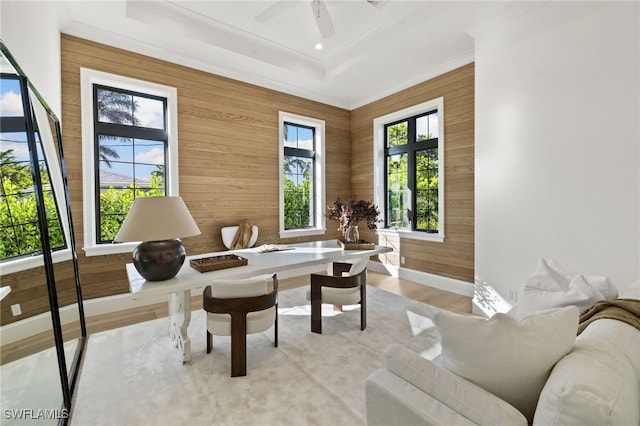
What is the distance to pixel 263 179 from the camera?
177 inches

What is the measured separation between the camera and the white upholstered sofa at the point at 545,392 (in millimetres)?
723

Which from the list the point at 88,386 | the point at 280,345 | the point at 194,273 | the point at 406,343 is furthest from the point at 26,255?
the point at 406,343

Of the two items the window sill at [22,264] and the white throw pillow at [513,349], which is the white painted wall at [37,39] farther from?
the white throw pillow at [513,349]

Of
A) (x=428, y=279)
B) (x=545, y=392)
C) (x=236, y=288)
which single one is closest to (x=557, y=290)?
(x=545, y=392)

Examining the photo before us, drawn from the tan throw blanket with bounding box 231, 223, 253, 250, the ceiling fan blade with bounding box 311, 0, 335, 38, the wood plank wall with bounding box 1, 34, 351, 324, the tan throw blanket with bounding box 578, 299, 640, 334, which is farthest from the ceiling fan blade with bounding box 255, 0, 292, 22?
the tan throw blanket with bounding box 578, 299, 640, 334

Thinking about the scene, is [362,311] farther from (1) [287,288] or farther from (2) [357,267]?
(1) [287,288]

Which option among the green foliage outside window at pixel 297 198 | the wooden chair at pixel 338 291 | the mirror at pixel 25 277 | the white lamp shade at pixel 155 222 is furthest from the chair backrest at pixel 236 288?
the green foliage outside window at pixel 297 198

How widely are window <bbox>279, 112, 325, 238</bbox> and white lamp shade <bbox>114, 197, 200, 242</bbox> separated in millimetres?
2675

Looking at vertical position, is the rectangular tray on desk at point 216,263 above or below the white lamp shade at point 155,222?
below

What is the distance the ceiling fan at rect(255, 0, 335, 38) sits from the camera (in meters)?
2.67

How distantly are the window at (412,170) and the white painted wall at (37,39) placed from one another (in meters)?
4.14

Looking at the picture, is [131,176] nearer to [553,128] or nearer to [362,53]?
[362,53]

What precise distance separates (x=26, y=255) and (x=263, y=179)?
10.4ft

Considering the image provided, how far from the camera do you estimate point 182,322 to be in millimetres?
2248
